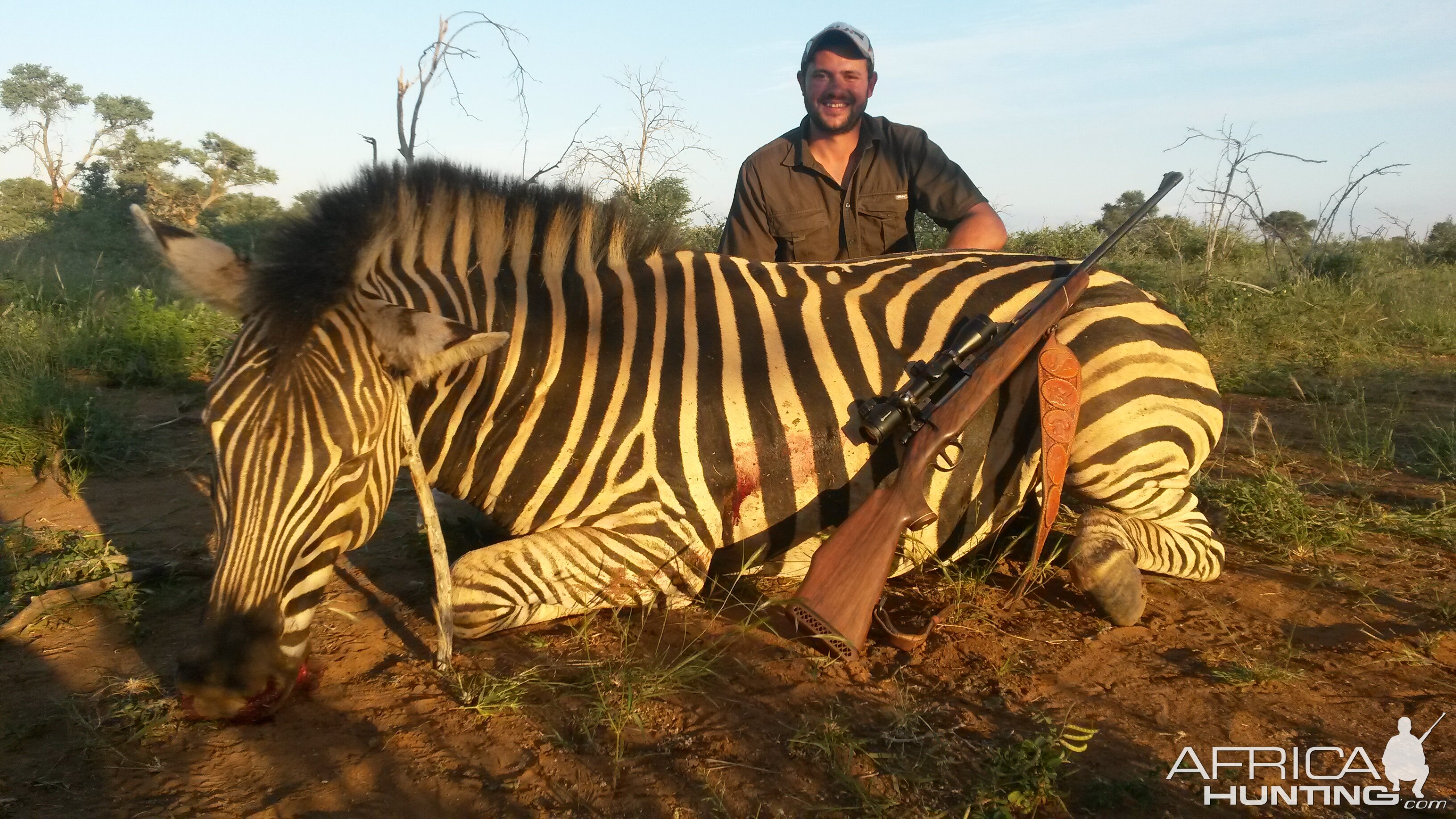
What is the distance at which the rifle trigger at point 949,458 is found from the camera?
2.88 metres

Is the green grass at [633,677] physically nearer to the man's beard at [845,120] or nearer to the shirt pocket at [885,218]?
the shirt pocket at [885,218]

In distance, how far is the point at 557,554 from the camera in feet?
8.98

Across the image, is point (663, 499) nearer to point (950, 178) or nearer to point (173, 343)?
point (950, 178)

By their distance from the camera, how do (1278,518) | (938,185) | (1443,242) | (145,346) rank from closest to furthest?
1. (1278,518)
2. (938,185)
3. (145,346)
4. (1443,242)

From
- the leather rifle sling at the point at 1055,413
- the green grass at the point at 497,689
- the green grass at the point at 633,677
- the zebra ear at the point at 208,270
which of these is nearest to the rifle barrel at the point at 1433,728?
the leather rifle sling at the point at 1055,413

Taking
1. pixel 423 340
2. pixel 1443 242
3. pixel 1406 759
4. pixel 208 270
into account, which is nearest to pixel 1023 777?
pixel 1406 759

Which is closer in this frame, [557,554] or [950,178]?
[557,554]

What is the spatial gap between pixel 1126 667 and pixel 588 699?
1582 millimetres

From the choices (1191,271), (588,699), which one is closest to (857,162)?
(588,699)

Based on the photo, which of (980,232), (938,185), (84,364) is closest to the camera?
(980,232)

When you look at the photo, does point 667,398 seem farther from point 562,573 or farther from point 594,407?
point 562,573

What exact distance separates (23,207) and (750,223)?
22.4 metres

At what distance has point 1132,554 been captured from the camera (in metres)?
2.90

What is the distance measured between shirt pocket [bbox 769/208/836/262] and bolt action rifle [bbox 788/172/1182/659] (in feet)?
7.20
